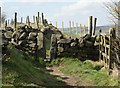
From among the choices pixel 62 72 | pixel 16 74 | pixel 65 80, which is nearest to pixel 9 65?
pixel 16 74

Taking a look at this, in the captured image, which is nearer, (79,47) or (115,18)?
(115,18)

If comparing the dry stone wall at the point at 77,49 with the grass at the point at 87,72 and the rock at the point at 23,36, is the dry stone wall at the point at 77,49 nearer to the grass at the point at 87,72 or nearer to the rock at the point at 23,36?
the grass at the point at 87,72

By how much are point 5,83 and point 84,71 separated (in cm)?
602

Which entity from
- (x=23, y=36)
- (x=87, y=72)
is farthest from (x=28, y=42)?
(x=87, y=72)

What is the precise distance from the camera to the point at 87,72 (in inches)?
431

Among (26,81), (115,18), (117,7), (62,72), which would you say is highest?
(117,7)

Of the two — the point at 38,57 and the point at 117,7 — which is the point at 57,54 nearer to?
the point at 38,57

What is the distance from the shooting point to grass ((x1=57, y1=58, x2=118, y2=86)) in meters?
8.69

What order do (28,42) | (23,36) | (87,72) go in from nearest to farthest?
1. (87,72)
2. (28,42)
3. (23,36)

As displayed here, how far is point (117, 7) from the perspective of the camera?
6.46 metres

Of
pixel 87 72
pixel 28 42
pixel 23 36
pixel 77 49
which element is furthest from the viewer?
pixel 23 36

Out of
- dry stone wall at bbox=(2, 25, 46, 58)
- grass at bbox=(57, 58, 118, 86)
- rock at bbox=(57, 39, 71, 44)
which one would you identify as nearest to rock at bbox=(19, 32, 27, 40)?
dry stone wall at bbox=(2, 25, 46, 58)

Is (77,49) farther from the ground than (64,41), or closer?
closer

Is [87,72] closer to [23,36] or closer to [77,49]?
[77,49]
